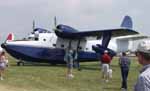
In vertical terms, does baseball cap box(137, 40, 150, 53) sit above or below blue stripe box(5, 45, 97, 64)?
above

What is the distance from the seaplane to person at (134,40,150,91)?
32.9 m

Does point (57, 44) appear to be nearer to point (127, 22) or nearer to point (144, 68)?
point (127, 22)

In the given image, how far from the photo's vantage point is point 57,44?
38.0 m

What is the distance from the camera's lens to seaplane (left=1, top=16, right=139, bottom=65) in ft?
122

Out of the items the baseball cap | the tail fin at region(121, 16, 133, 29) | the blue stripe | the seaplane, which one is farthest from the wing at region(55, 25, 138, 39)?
the baseball cap

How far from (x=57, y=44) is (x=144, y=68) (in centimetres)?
3449

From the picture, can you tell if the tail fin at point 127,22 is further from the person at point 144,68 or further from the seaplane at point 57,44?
the person at point 144,68

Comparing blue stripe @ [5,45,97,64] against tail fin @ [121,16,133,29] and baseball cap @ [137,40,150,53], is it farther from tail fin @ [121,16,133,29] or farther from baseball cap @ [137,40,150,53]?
baseball cap @ [137,40,150,53]

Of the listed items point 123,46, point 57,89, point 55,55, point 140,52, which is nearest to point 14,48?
point 55,55

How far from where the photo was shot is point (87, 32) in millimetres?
37438

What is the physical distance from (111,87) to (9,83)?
4573 millimetres

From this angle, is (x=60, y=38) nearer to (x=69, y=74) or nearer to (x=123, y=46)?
(x=123, y=46)

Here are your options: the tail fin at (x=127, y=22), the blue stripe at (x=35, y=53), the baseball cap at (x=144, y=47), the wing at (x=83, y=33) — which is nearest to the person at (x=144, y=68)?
the baseball cap at (x=144, y=47)

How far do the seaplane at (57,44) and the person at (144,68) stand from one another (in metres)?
32.9
